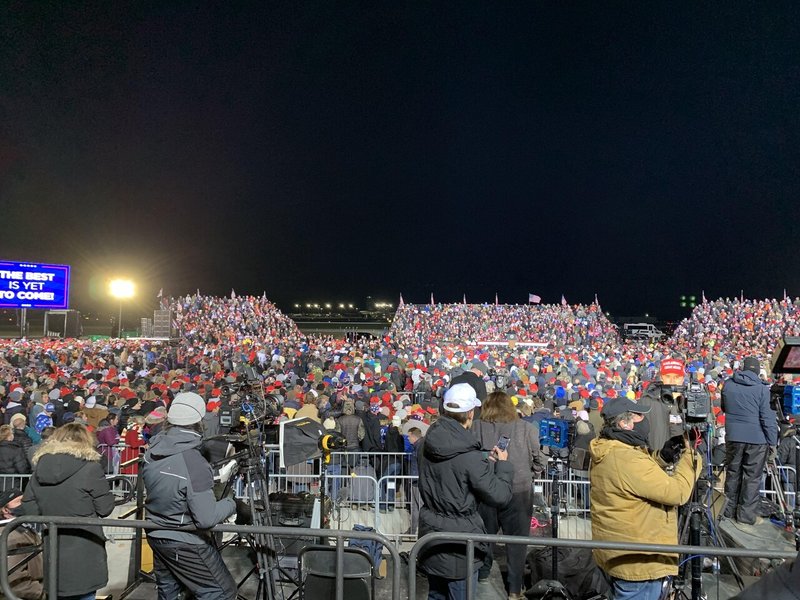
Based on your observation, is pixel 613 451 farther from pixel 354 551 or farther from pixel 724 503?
pixel 724 503

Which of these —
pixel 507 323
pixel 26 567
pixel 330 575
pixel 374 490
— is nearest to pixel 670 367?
pixel 374 490

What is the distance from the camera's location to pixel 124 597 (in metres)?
4.66

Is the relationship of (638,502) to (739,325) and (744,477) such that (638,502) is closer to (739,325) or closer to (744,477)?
(744,477)

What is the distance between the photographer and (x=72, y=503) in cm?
364

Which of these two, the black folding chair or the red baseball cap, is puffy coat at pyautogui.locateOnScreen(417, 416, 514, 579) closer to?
the black folding chair

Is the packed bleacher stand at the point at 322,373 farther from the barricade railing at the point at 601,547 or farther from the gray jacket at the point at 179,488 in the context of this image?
the barricade railing at the point at 601,547

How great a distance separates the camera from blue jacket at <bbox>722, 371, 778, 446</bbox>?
5871mm

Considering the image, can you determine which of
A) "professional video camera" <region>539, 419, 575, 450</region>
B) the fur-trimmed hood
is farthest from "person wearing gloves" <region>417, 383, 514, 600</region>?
the fur-trimmed hood

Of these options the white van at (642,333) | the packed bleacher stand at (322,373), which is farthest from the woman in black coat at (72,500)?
the white van at (642,333)

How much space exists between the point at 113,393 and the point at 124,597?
23.4ft

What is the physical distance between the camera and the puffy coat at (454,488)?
3.35 m

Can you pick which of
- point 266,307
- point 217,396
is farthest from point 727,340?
point 217,396

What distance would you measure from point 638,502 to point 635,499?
3cm

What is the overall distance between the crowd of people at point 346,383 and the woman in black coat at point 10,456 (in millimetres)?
12
